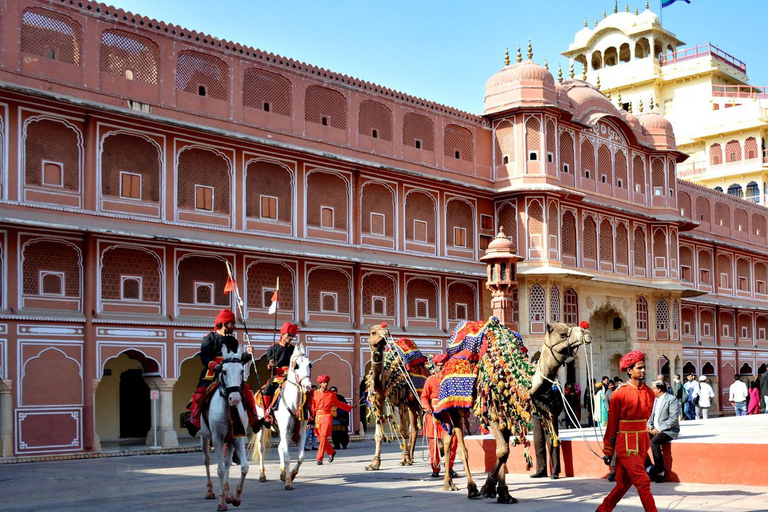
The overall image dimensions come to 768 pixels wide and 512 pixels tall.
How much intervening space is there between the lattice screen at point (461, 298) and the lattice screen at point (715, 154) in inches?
954

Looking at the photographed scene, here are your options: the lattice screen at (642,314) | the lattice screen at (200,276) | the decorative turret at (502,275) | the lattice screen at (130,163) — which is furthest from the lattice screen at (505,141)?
the lattice screen at (130,163)

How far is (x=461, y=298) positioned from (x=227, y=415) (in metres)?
20.0

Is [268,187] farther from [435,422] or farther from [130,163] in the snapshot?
[435,422]

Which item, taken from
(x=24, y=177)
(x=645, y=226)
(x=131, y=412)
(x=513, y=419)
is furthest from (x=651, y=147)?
(x=513, y=419)

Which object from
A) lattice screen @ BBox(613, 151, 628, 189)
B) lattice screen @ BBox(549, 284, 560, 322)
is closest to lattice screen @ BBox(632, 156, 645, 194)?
lattice screen @ BBox(613, 151, 628, 189)

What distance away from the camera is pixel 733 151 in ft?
161

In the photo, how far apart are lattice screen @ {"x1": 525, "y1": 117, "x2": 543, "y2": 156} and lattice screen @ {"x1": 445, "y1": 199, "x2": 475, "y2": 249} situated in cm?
271

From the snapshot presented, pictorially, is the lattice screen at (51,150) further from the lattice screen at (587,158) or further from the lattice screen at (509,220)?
the lattice screen at (587,158)

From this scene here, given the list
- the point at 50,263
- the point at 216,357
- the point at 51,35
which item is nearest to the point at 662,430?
the point at 216,357

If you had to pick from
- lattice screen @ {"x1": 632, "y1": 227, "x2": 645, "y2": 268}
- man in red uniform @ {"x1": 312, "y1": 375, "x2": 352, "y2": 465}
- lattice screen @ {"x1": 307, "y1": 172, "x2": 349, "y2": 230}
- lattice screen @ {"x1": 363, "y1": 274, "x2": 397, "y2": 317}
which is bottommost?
man in red uniform @ {"x1": 312, "y1": 375, "x2": 352, "y2": 465}

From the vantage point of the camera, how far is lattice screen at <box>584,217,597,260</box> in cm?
3350

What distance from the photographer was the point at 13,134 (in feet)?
67.6

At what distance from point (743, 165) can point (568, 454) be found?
3854cm

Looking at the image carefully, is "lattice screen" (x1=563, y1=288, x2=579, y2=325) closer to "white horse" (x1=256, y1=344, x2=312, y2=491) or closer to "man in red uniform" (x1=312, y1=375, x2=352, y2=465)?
"man in red uniform" (x1=312, y1=375, x2=352, y2=465)
